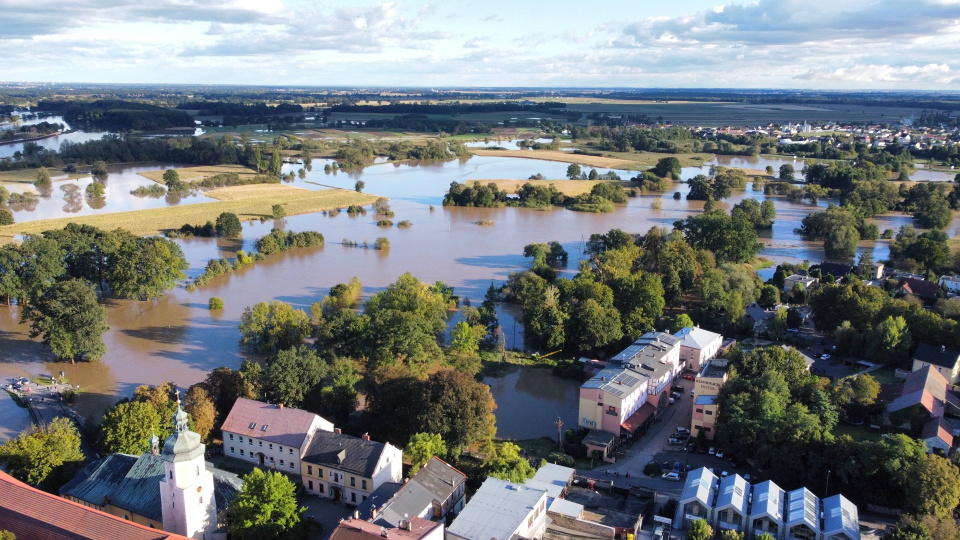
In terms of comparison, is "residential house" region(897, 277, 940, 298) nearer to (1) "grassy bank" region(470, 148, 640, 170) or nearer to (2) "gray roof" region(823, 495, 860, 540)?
(2) "gray roof" region(823, 495, 860, 540)

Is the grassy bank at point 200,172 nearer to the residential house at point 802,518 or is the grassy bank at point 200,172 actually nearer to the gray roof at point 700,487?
the gray roof at point 700,487

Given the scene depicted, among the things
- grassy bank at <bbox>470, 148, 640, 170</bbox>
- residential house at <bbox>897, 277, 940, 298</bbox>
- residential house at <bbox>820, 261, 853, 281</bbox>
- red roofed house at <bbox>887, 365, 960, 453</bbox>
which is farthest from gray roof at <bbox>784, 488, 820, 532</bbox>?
grassy bank at <bbox>470, 148, 640, 170</bbox>

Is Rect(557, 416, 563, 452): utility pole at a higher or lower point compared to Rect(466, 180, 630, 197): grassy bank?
lower

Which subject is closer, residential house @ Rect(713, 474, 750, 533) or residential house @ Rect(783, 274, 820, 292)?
residential house @ Rect(713, 474, 750, 533)

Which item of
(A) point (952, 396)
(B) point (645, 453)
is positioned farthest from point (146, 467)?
(A) point (952, 396)

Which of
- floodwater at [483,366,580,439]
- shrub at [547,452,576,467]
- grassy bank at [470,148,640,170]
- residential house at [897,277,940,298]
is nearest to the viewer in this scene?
shrub at [547,452,576,467]

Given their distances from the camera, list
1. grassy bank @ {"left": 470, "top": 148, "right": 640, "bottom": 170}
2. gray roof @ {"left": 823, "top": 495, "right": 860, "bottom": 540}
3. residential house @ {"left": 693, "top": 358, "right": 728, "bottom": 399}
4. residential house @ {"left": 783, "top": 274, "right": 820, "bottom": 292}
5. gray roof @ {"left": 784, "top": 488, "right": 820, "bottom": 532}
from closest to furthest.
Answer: gray roof @ {"left": 823, "top": 495, "right": 860, "bottom": 540}
gray roof @ {"left": 784, "top": 488, "right": 820, "bottom": 532}
residential house @ {"left": 693, "top": 358, "right": 728, "bottom": 399}
residential house @ {"left": 783, "top": 274, "right": 820, "bottom": 292}
grassy bank @ {"left": 470, "top": 148, "right": 640, "bottom": 170}
